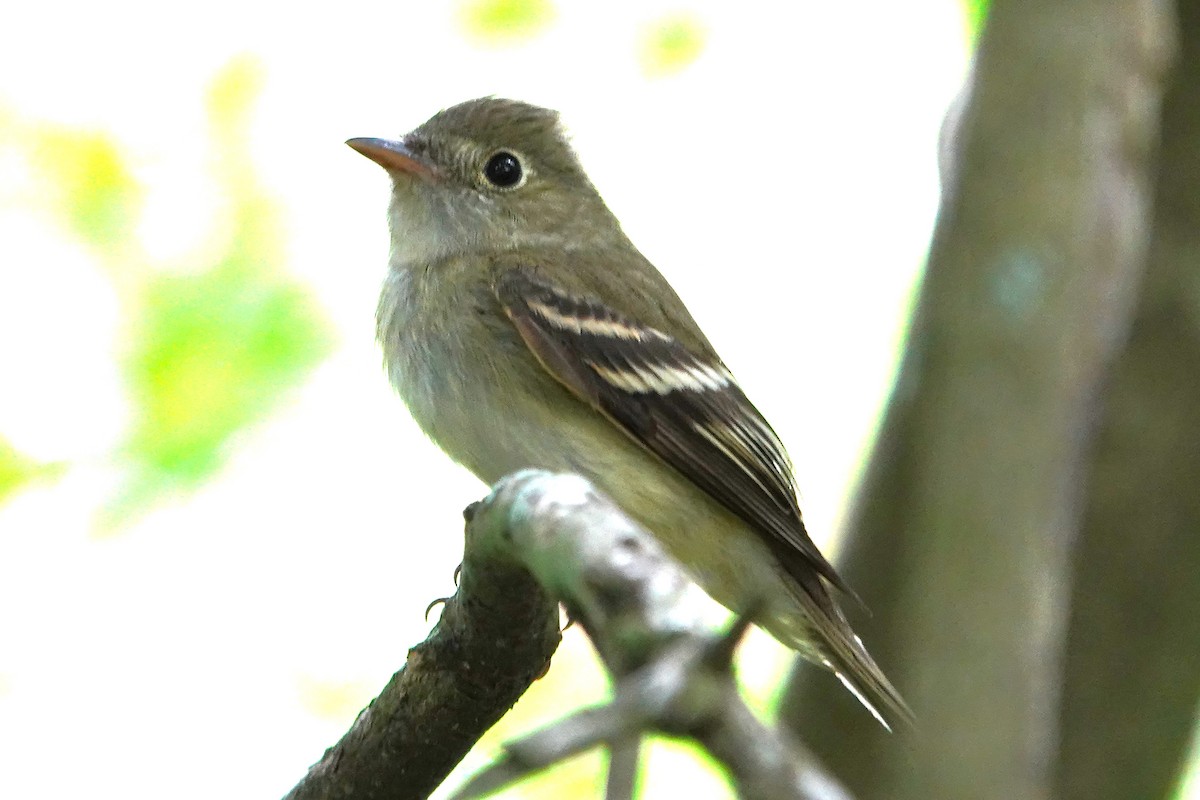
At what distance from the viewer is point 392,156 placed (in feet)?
20.0

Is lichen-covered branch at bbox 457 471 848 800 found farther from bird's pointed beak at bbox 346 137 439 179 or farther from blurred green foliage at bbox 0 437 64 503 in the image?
blurred green foliage at bbox 0 437 64 503

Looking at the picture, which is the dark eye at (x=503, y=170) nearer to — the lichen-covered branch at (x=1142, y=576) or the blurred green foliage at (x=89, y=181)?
the lichen-covered branch at (x=1142, y=576)

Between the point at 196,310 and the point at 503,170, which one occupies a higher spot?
the point at 196,310

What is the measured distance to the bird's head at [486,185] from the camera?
601 centimetres

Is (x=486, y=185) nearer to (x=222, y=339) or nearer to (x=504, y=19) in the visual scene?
(x=222, y=339)

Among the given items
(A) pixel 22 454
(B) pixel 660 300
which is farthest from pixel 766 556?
(A) pixel 22 454

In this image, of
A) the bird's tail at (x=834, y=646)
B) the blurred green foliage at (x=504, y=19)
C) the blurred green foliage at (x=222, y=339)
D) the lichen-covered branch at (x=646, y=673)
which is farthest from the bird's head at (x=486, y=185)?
the lichen-covered branch at (x=646, y=673)

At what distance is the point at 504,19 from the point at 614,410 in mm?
5062

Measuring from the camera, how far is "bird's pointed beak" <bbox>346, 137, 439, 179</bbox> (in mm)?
6070

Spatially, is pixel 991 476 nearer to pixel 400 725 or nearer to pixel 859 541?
pixel 400 725

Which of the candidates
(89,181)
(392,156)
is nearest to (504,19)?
(89,181)

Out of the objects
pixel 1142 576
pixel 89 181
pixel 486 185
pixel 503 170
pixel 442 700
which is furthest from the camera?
pixel 89 181

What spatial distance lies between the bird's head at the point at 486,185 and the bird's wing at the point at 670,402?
57 cm

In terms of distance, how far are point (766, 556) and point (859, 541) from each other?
2.00 feet
